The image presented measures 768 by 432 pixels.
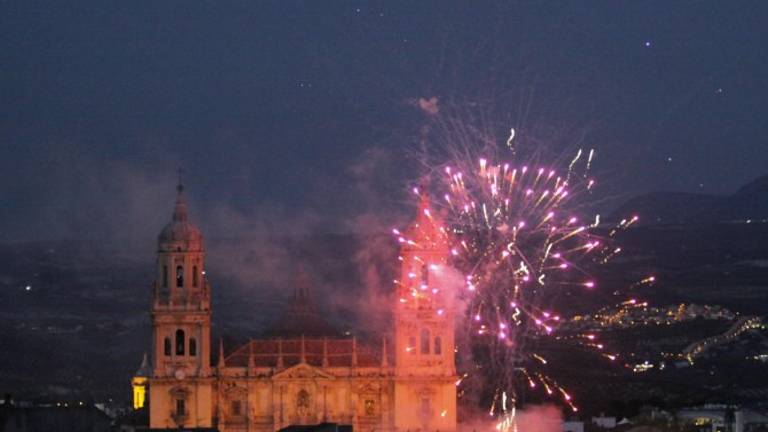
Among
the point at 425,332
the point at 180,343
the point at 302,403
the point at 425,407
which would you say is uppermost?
the point at 425,332

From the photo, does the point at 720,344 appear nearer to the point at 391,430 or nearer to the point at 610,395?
the point at 610,395

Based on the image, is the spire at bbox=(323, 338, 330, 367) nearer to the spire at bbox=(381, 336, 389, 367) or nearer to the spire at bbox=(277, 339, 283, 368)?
the spire at bbox=(277, 339, 283, 368)

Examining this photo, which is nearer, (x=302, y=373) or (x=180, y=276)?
(x=302, y=373)

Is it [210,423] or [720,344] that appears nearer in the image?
[210,423]

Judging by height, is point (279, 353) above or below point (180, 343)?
below

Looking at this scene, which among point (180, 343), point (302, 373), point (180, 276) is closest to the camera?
point (302, 373)

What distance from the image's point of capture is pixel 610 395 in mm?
126625

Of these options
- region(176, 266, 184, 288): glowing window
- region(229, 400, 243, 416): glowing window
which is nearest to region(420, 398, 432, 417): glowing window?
region(229, 400, 243, 416): glowing window

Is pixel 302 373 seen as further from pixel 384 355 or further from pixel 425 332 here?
pixel 425 332

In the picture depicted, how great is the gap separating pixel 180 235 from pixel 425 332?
1023cm

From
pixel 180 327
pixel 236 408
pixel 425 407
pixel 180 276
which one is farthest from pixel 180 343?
pixel 425 407

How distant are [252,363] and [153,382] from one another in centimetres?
386

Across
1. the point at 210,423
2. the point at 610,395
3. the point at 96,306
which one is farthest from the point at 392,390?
the point at 96,306

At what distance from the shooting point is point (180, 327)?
8450cm
